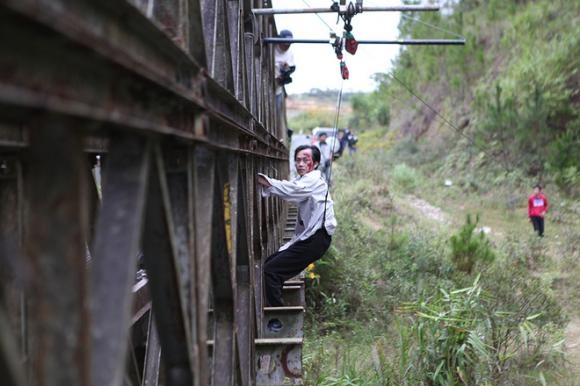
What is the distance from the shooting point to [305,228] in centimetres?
Result: 578

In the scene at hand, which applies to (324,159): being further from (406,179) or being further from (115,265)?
(115,265)

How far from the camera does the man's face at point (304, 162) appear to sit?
5.75 meters

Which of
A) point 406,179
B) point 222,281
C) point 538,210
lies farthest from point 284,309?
point 406,179

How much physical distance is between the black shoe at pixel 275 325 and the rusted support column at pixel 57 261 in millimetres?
3987

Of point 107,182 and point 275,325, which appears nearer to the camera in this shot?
point 107,182

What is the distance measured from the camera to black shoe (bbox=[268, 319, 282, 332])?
5031mm

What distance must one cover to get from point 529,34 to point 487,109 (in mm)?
3064

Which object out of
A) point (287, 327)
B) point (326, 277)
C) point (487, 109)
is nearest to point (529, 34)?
point (487, 109)

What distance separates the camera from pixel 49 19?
95cm

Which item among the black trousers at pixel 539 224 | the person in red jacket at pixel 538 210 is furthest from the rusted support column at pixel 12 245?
the black trousers at pixel 539 224

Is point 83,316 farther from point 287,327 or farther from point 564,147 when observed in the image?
point 564,147

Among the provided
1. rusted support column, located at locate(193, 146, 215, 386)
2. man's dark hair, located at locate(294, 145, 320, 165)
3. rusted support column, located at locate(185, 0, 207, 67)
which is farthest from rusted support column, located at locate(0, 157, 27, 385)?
man's dark hair, located at locate(294, 145, 320, 165)

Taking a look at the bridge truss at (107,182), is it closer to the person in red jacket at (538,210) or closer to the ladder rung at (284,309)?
the ladder rung at (284,309)

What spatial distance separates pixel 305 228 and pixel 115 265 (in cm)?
448
